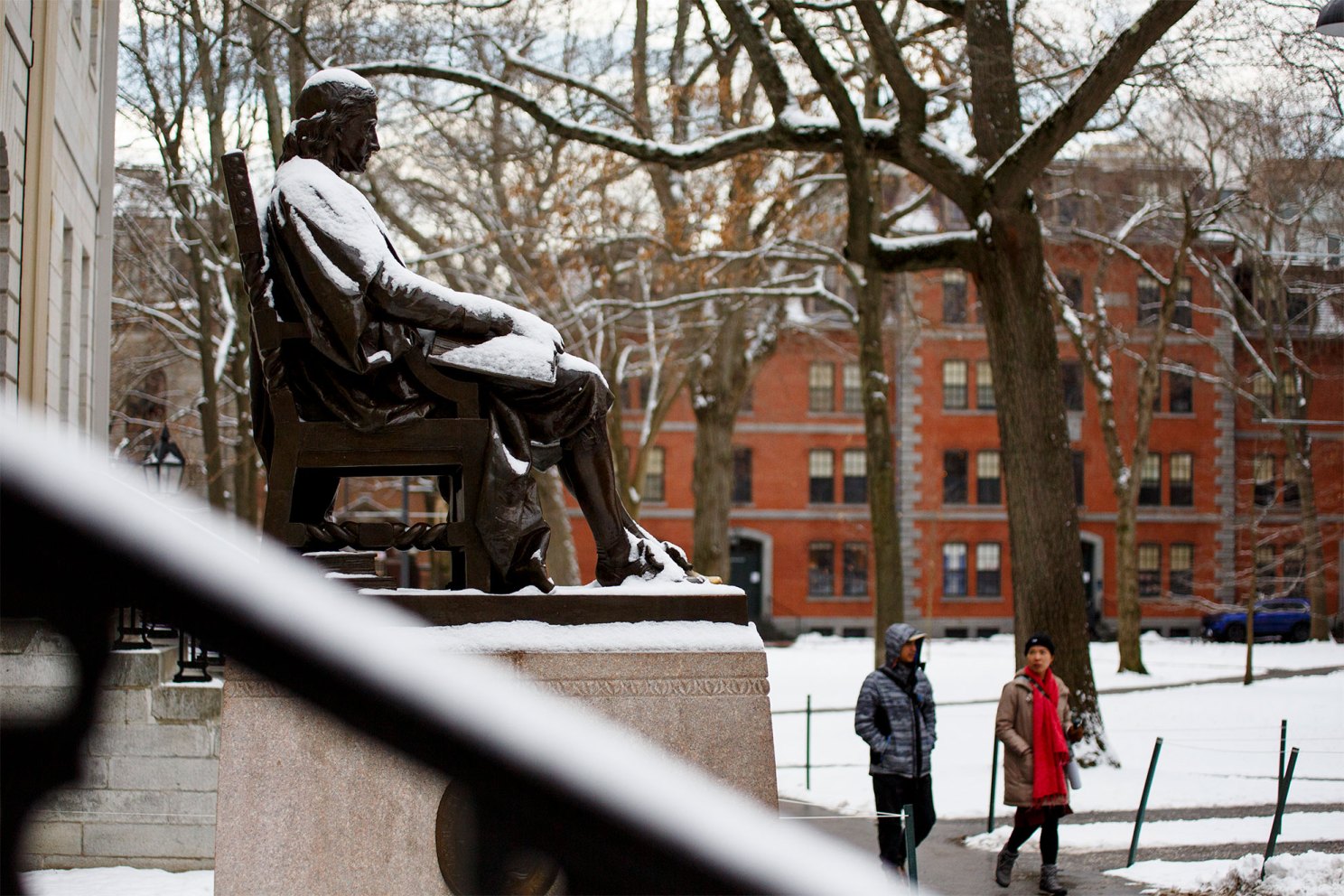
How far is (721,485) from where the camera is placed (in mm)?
33656

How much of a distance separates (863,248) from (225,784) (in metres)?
13.0

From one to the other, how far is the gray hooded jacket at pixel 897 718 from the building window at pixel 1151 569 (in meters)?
48.3

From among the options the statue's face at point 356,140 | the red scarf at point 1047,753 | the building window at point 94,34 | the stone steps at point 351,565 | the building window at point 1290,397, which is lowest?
the red scarf at point 1047,753

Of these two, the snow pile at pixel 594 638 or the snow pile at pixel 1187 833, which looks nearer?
the snow pile at pixel 594 638

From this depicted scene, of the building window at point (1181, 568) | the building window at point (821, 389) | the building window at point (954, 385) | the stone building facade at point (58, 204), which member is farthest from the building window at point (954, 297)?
the stone building facade at point (58, 204)

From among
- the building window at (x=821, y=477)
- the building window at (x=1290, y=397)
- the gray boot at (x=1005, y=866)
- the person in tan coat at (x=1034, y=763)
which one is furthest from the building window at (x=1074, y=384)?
the gray boot at (x=1005, y=866)

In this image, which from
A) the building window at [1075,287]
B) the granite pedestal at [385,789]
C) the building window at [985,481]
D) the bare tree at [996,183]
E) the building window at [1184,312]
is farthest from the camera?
the building window at [985,481]

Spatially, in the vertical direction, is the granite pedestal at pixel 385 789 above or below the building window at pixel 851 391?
below

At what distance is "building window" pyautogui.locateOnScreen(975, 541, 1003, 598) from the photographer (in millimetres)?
56625

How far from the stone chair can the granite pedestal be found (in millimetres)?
563

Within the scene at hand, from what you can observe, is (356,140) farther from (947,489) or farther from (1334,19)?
(947,489)

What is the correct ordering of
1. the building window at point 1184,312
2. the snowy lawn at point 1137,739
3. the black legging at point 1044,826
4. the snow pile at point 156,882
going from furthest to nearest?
the building window at point 1184,312
the snowy lawn at point 1137,739
the black legging at point 1044,826
the snow pile at point 156,882

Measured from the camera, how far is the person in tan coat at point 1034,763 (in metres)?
10.5

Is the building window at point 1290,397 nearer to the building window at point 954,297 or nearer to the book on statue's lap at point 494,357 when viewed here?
the building window at point 954,297
